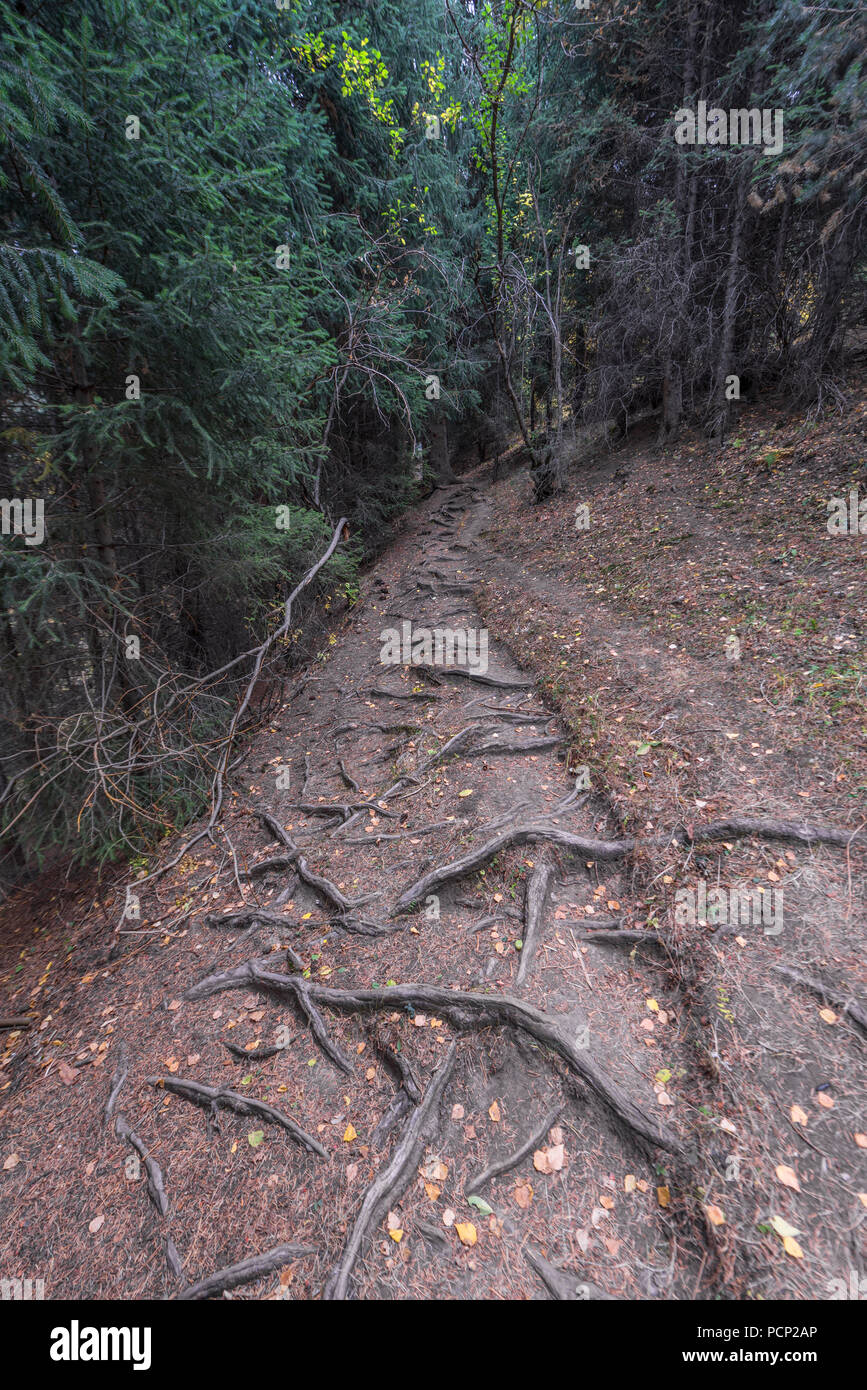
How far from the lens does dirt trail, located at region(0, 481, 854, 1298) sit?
7.28 ft

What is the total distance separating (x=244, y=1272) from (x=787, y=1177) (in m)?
2.35

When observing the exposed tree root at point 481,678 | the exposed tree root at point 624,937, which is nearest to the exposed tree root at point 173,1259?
the exposed tree root at point 624,937

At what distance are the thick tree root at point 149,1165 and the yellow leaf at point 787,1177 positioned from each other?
9.53 ft

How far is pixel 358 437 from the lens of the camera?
13141 millimetres

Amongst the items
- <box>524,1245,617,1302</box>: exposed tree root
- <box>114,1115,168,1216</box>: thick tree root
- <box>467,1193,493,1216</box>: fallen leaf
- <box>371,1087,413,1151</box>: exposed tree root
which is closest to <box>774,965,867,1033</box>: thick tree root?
<box>524,1245,617,1302</box>: exposed tree root

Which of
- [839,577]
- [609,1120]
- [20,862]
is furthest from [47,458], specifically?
[839,577]

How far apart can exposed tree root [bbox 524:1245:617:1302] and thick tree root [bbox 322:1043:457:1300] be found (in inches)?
26.2

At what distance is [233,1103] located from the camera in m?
3.04

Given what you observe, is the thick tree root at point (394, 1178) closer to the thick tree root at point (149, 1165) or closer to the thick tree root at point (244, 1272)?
the thick tree root at point (244, 1272)

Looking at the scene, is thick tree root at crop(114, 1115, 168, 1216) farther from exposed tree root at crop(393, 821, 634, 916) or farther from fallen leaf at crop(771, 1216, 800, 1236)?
fallen leaf at crop(771, 1216, 800, 1236)

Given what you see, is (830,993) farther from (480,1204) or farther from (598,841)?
(480,1204)

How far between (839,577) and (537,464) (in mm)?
8818

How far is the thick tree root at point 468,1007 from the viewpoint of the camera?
2410 millimetres
